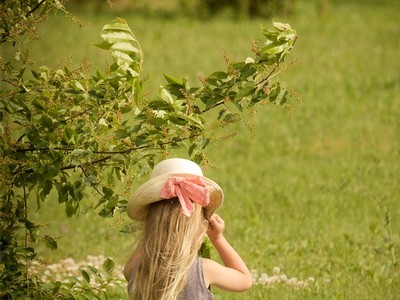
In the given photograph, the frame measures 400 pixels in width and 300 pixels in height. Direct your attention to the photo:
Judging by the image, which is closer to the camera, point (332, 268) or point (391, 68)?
point (332, 268)

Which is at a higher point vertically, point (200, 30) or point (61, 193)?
point (61, 193)

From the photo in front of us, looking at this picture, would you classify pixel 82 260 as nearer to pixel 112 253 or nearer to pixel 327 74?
pixel 112 253

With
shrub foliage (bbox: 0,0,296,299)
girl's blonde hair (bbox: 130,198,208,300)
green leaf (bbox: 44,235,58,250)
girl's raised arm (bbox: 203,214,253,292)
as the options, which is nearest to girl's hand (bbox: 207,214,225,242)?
girl's raised arm (bbox: 203,214,253,292)

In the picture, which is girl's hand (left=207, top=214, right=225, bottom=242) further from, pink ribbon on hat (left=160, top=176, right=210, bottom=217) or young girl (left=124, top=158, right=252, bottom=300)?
pink ribbon on hat (left=160, top=176, right=210, bottom=217)

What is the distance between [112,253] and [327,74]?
6898mm

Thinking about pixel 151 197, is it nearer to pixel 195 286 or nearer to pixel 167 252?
pixel 167 252

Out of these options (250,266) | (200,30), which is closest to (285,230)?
(250,266)

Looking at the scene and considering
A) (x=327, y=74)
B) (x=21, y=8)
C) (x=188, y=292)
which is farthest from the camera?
(x=327, y=74)

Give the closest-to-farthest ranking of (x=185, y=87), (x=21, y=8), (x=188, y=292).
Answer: (x=188, y=292) < (x=185, y=87) < (x=21, y=8)

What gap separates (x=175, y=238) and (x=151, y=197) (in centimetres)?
20

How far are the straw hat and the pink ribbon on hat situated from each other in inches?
2.4

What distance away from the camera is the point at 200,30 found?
16375 millimetres

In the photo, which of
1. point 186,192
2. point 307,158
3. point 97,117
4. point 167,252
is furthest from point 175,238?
point 307,158

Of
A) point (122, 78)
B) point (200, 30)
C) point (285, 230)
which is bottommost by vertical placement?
point (200, 30)
